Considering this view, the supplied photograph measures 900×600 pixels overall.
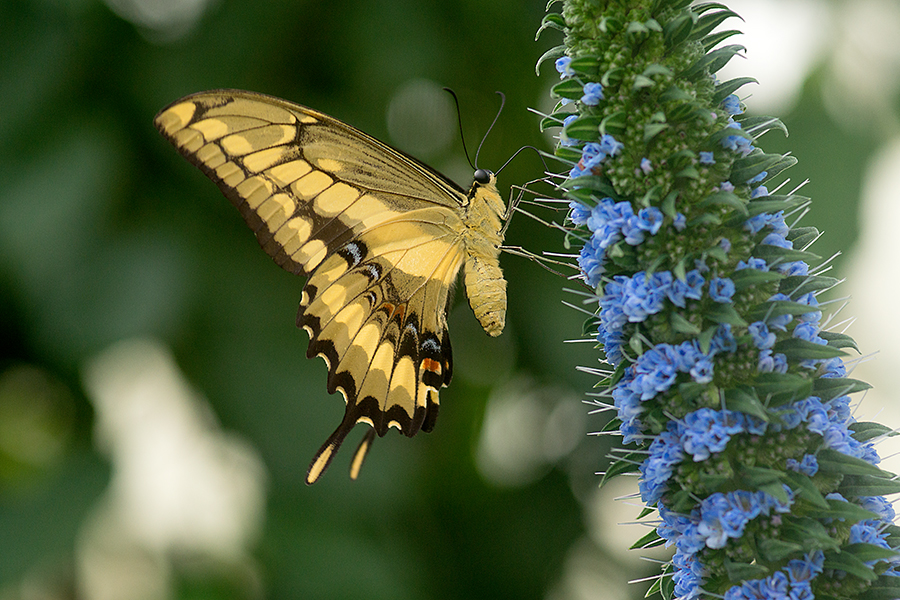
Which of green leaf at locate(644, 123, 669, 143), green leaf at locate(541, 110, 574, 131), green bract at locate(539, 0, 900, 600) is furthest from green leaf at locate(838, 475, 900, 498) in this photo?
green leaf at locate(541, 110, 574, 131)

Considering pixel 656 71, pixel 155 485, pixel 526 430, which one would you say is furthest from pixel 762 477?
pixel 155 485

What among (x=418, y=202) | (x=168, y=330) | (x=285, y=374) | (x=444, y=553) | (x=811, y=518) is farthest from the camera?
(x=444, y=553)

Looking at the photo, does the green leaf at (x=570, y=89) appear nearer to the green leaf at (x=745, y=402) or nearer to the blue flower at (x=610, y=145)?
the blue flower at (x=610, y=145)

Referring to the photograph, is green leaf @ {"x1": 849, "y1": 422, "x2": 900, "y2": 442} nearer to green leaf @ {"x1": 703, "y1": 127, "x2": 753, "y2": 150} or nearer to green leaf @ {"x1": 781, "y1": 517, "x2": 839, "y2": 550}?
green leaf @ {"x1": 781, "y1": 517, "x2": 839, "y2": 550}

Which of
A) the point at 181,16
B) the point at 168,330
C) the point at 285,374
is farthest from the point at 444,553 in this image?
the point at 181,16

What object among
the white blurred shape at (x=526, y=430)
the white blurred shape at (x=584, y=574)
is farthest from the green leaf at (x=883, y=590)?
the white blurred shape at (x=584, y=574)

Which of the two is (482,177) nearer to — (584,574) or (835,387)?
(835,387)

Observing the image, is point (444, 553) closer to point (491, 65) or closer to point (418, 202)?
point (418, 202)
